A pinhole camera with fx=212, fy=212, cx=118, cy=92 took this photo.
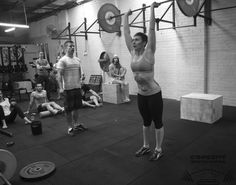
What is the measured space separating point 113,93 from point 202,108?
2385mm

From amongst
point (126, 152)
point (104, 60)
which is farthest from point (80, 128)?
point (104, 60)

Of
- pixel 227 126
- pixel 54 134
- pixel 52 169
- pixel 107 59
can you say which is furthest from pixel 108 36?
pixel 52 169

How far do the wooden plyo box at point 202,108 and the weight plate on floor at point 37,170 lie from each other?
2.32 metres

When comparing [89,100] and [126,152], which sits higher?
[89,100]

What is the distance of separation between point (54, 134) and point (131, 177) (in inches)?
69.2

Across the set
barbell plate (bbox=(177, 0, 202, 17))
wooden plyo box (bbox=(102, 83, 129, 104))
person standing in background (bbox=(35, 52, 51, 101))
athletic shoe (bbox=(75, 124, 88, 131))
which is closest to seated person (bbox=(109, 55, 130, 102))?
wooden plyo box (bbox=(102, 83, 129, 104))

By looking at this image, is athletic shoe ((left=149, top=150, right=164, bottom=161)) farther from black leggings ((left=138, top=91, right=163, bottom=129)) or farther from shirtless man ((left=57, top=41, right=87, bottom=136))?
shirtless man ((left=57, top=41, right=87, bottom=136))

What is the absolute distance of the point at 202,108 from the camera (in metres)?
3.37

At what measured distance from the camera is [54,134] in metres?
3.31

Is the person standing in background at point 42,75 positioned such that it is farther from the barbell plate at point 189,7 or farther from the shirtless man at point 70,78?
the barbell plate at point 189,7

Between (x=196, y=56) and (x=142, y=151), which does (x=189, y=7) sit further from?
(x=142, y=151)

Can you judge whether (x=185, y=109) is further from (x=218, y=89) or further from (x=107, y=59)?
(x=107, y=59)

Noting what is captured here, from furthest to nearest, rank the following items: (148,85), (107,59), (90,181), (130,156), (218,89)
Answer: (107,59) < (218,89) < (130,156) < (148,85) < (90,181)

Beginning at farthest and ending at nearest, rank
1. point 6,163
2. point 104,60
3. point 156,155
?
1. point 104,60
2. point 156,155
3. point 6,163
